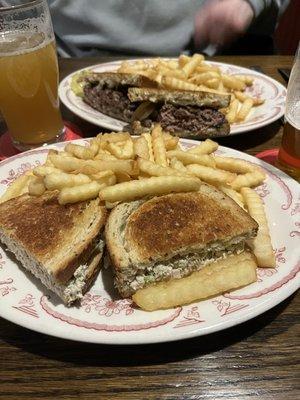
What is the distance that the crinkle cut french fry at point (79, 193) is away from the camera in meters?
1.43

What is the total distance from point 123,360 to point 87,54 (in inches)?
112

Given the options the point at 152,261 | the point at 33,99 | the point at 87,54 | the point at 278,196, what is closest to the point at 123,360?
the point at 152,261

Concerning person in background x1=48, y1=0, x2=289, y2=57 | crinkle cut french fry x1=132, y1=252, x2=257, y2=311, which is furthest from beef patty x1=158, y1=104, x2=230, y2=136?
person in background x1=48, y1=0, x2=289, y2=57

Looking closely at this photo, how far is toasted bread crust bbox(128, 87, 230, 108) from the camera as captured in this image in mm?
2281

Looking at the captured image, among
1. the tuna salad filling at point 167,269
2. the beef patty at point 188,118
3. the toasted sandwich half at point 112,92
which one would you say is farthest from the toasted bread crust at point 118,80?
the tuna salad filling at point 167,269

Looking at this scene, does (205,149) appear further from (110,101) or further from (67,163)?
(110,101)

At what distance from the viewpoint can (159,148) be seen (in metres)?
1.74

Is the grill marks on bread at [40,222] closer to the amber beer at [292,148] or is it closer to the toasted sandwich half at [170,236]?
the toasted sandwich half at [170,236]

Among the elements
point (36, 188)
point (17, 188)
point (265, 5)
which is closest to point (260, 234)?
point (36, 188)

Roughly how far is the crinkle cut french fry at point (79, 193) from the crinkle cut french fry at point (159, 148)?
0.98 ft

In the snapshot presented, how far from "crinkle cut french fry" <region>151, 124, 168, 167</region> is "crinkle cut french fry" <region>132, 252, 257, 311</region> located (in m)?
0.53

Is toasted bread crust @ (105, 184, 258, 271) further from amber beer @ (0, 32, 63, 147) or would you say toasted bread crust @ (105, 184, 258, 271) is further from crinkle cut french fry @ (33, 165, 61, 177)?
amber beer @ (0, 32, 63, 147)

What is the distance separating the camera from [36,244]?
134 cm

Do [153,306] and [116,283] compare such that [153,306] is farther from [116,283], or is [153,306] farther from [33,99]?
[33,99]
